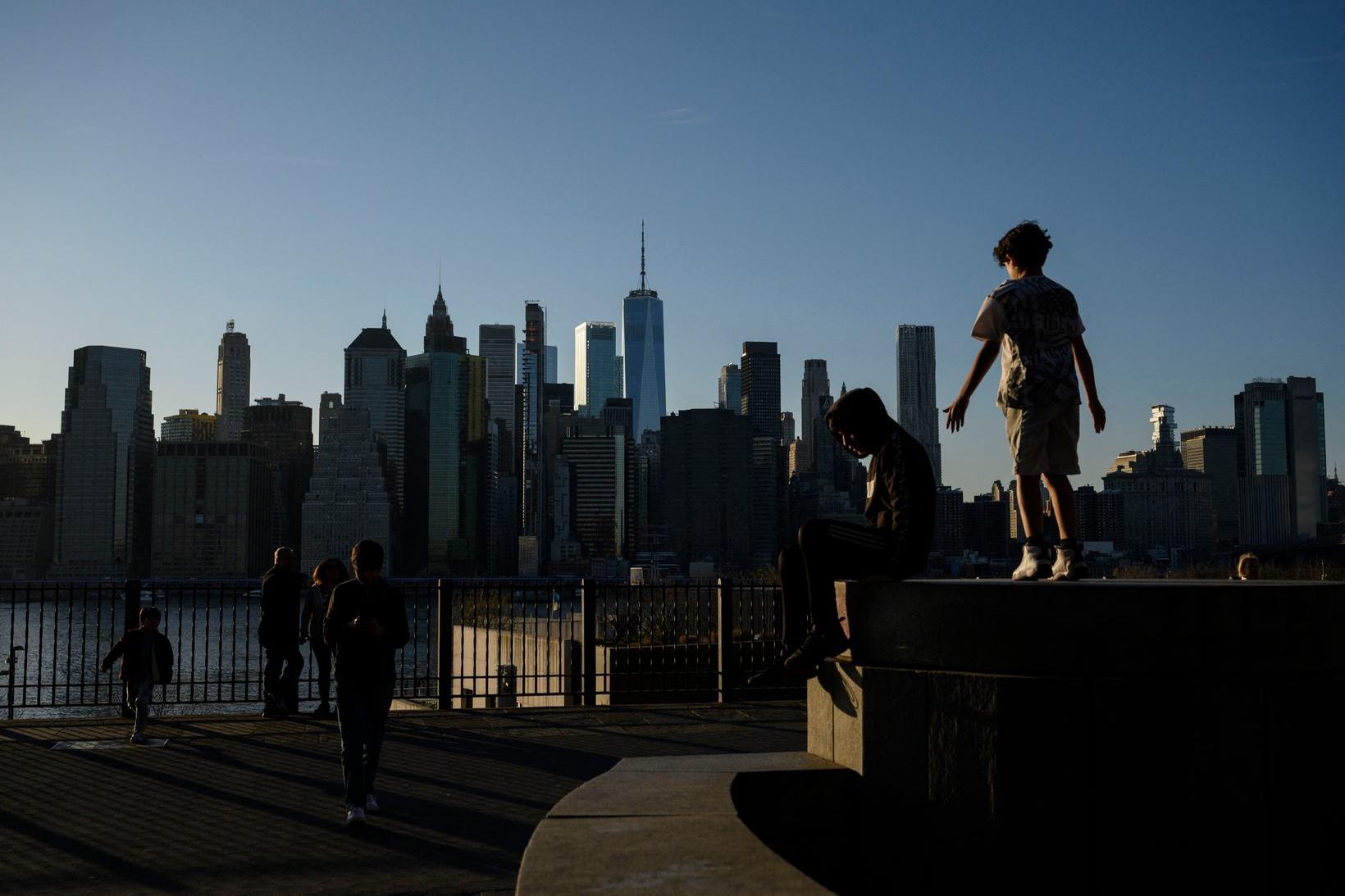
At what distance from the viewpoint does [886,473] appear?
508 centimetres

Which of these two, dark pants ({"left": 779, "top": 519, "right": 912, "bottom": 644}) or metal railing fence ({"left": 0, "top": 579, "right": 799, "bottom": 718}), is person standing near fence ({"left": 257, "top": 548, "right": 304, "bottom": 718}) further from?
dark pants ({"left": 779, "top": 519, "right": 912, "bottom": 644})

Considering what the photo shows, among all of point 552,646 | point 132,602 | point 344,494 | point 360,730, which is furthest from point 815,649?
point 344,494

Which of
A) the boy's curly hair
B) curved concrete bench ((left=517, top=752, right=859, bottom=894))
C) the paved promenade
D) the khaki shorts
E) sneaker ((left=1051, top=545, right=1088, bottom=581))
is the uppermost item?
the boy's curly hair

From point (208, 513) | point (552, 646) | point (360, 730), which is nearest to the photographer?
point (360, 730)

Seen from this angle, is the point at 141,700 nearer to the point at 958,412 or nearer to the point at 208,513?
the point at 958,412

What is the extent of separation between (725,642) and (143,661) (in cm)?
622

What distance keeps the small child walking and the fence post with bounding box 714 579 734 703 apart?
5.96 metres

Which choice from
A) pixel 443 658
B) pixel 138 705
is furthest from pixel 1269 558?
pixel 138 705

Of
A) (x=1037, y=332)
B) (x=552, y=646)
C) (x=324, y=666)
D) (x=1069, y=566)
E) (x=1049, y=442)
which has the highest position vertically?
(x=1037, y=332)

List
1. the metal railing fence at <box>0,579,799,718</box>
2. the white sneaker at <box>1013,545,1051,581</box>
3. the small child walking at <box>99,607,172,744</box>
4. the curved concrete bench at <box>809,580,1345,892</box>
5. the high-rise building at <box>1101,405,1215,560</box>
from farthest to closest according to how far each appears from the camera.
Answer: the high-rise building at <box>1101,405,1215,560</box>
the metal railing fence at <box>0,579,799,718</box>
the small child walking at <box>99,607,172,744</box>
the white sneaker at <box>1013,545,1051,581</box>
the curved concrete bench at <box>809,580,1345,892</box>

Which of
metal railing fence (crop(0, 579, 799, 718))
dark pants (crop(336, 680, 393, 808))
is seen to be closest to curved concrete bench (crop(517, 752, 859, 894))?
dark pants (crop(336, 680, 393, 808))

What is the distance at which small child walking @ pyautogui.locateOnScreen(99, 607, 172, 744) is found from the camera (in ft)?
34.9

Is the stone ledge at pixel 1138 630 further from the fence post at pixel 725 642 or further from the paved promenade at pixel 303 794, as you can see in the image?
the fence post at pixel 725 642

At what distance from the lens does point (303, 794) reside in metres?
8.10
